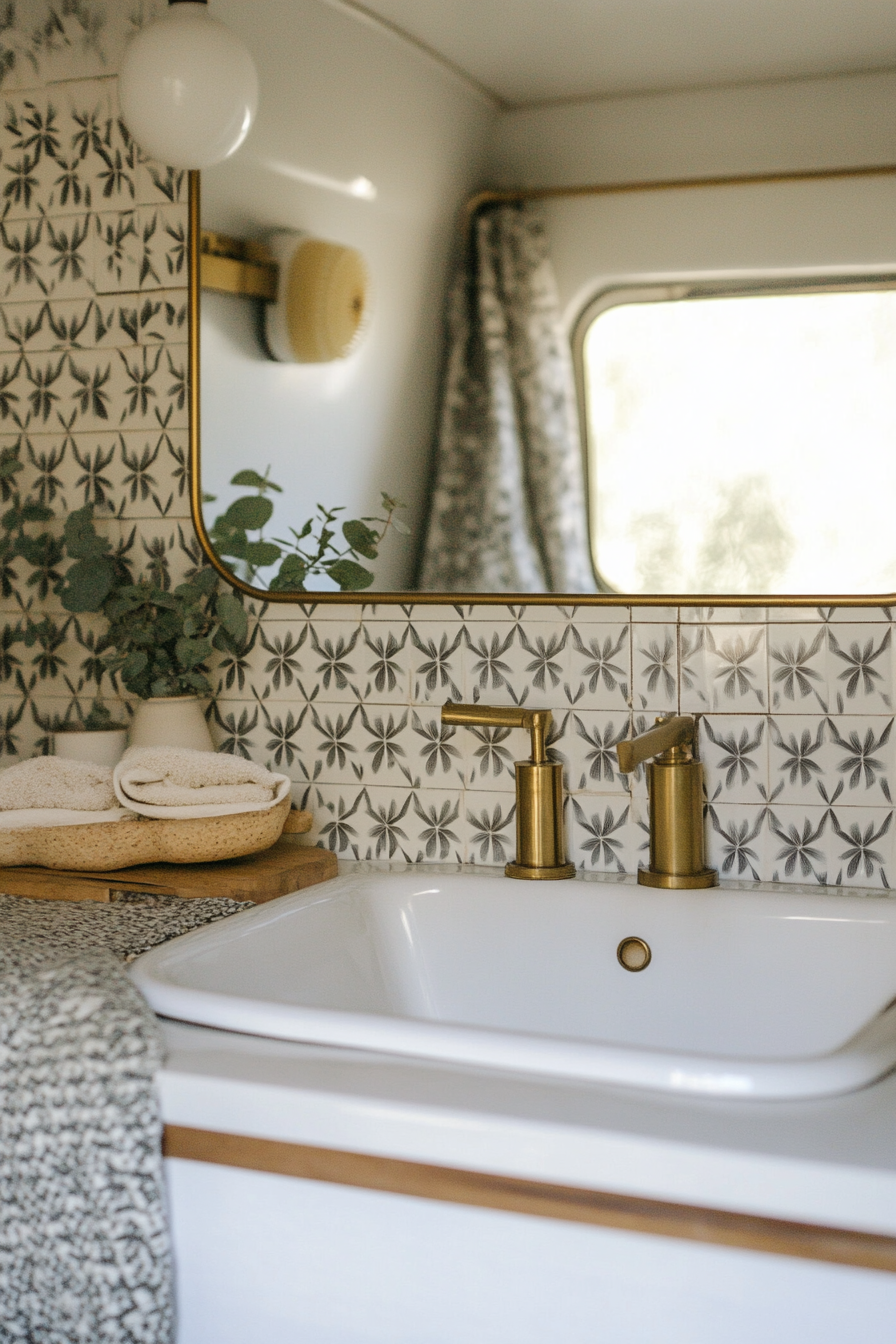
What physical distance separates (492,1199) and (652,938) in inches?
20.6

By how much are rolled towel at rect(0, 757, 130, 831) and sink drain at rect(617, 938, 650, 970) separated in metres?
0.50

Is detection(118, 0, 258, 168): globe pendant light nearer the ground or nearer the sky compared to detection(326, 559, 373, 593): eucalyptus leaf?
nearer the sky

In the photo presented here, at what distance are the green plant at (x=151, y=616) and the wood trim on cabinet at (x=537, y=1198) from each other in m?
0.68

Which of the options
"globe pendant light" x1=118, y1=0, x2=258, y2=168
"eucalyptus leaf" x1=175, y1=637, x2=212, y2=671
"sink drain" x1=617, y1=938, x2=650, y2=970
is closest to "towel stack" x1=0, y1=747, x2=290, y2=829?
"eucalyptus leaf" x1=175, y1=637, x2=212, y2=671

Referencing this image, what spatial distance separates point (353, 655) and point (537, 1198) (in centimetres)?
76

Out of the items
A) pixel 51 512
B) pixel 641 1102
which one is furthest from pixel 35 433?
pixel 641 1102

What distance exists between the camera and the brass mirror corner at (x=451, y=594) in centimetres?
113

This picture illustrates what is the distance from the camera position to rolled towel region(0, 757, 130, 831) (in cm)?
118

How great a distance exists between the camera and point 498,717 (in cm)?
117

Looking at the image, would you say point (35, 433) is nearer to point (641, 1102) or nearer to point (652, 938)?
point (652, 938)

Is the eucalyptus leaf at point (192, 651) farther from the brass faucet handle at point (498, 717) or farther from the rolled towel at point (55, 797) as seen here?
the brass faucet handle at point (498, 717)

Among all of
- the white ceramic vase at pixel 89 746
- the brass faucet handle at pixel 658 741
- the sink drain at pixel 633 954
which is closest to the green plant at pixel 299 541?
the white ceramic vase at pixel 89 746

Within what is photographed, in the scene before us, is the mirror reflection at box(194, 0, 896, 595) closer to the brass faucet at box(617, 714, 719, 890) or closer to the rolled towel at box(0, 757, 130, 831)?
the brass faucet at box(617, 714, 719, 890)

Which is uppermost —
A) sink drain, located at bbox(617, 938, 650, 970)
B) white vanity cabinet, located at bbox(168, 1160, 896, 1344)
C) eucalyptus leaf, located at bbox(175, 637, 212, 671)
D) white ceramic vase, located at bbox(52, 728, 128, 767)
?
eucalyptus leaf, located at bbox(175, 637, 212, 671)
